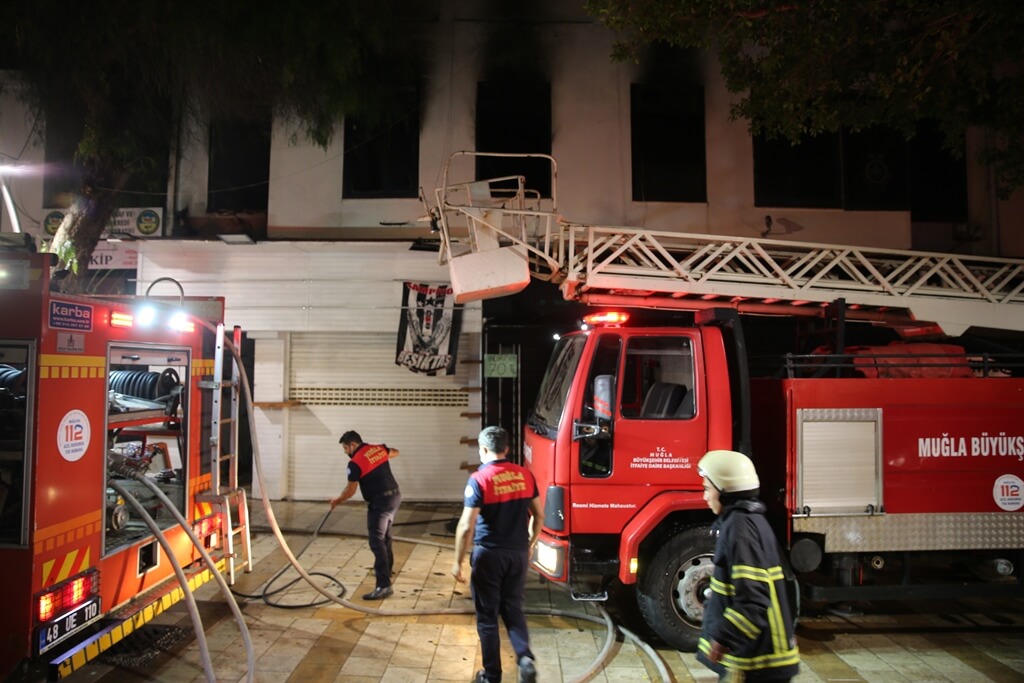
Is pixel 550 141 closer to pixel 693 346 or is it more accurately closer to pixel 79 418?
pixel 693 346

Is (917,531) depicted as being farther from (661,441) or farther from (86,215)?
(86,215)

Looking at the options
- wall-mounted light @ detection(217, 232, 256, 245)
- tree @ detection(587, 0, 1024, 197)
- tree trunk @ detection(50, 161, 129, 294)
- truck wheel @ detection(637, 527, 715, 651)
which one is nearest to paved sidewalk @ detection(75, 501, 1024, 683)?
truck wheel @ detection(637, 527, 715, 651)

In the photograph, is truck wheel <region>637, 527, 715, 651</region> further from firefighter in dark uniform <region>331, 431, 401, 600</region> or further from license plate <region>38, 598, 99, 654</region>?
license plate <region>38, 598, 99, 654</region>

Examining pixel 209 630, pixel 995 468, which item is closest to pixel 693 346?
pixel 995 468

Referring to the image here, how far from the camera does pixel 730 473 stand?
2584 millimetres

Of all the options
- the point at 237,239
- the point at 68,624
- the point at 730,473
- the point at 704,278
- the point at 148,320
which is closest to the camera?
the point at 730,473

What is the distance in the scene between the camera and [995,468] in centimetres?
471

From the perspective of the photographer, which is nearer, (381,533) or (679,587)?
(679,587)

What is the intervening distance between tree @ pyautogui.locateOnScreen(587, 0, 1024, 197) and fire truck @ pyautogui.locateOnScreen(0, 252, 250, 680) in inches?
240

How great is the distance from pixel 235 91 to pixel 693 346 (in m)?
7.75

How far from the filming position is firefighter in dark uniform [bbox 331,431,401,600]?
5598 mm

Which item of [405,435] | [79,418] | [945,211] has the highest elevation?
[945,211]

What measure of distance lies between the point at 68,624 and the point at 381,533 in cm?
261

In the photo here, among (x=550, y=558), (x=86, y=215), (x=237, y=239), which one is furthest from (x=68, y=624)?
(x=237, y=239)
